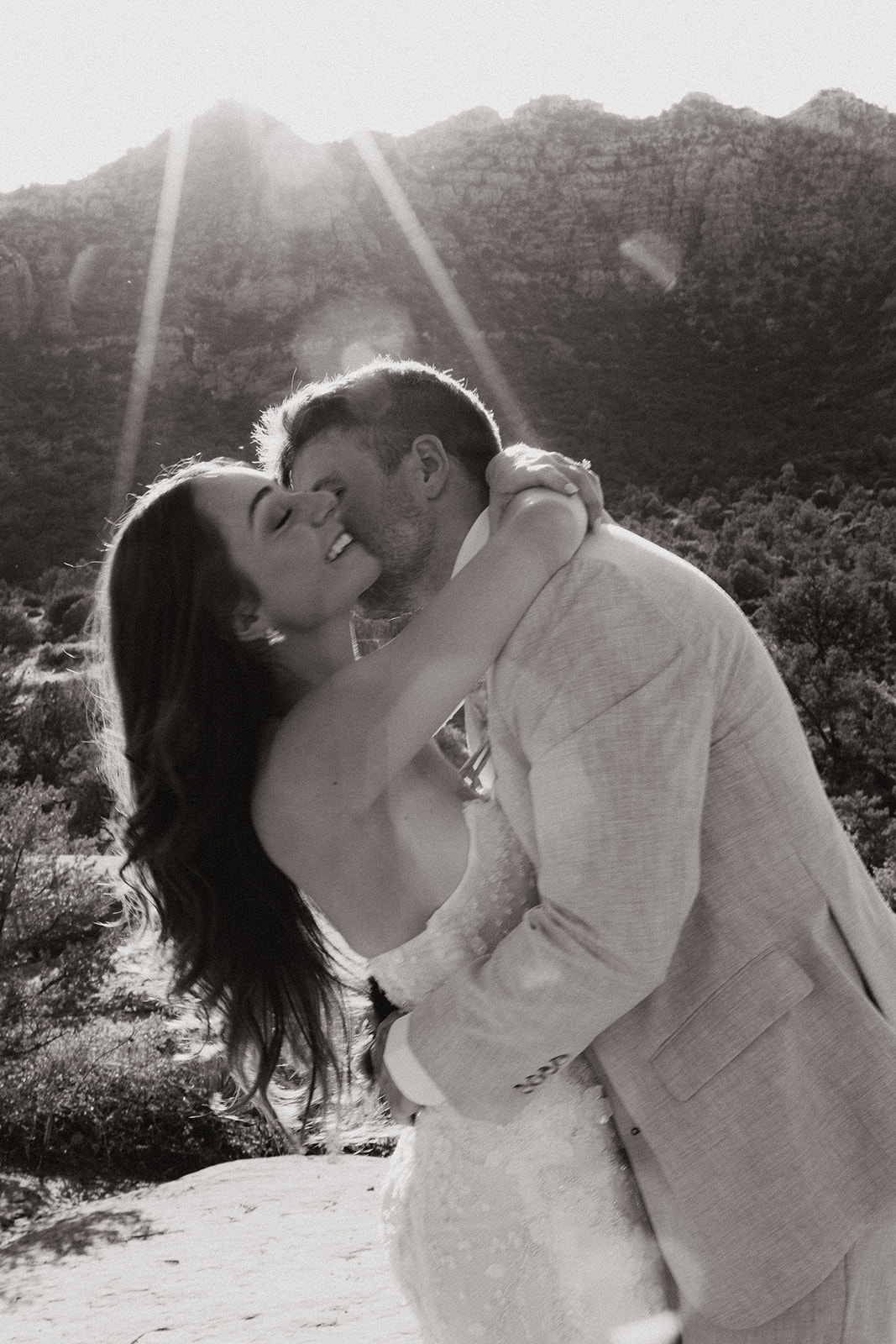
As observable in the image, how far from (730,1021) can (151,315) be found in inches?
1999

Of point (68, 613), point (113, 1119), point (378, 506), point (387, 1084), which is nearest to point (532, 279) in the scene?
point (68, 613)

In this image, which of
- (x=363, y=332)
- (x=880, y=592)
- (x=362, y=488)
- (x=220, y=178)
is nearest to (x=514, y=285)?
(x=363, y=332)

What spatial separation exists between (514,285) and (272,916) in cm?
5242

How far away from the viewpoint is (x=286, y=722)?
1.80 meters

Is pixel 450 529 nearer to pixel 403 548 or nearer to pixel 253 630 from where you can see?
pixel 403 548

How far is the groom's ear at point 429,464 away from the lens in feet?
7.37

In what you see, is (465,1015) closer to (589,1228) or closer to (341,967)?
(589,1228)

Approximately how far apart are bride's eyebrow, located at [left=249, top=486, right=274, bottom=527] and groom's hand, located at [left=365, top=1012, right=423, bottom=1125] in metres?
0.94

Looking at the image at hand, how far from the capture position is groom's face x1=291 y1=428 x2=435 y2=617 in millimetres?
2234

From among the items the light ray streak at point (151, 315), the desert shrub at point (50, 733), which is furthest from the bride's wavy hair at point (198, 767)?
the light ray streak at point (151, 315)

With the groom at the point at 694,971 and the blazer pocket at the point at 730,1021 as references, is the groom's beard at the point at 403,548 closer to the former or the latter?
the groom at the point at 694,971

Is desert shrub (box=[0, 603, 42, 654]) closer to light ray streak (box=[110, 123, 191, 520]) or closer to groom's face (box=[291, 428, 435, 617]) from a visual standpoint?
light ray streak (box=[110, 123, 191, 520])

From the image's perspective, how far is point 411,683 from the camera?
5.55 ft

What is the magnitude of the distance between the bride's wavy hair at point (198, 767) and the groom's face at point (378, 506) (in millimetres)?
247
